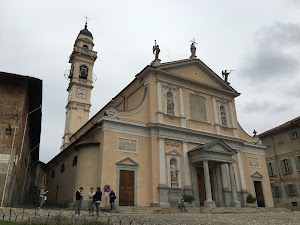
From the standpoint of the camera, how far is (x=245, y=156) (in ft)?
81.8

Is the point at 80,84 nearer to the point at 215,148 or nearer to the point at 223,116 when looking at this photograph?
the point at 223,116

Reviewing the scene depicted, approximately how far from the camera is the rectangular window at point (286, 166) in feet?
101

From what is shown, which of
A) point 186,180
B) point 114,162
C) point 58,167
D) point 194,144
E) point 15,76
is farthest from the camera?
point 58,167

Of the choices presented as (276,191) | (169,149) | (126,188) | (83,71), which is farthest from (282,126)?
(83,71)

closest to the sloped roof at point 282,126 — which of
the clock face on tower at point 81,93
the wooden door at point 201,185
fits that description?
the wooden door at point 201,185

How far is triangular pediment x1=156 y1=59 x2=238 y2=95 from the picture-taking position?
2341 cm

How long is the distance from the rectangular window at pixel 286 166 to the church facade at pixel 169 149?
7.23m

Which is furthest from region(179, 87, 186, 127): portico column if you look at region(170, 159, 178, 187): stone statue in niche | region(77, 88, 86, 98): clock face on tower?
region(77, 88, 86, 98): clock face on tower

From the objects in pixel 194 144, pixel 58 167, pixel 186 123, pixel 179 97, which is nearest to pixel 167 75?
pixel 179 97

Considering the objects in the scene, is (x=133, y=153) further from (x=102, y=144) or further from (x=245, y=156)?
(x=245, y=156)

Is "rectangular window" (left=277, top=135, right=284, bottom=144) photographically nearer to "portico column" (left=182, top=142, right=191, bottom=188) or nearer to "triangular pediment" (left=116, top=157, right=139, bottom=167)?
"portico column" (left=182, top=142, right=191, bottom=188)

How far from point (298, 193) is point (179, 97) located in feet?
60.6

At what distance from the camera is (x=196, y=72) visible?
82.6 ft

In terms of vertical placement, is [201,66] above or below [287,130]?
above
